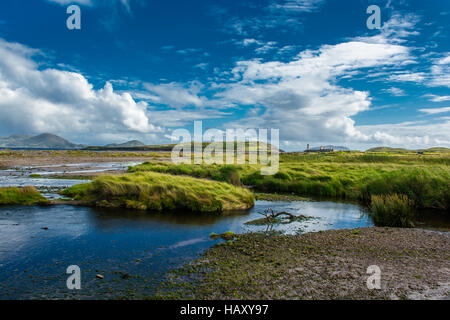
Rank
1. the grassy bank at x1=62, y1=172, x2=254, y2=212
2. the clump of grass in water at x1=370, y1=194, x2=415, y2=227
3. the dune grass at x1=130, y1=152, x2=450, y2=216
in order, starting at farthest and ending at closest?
1. the dune grass at x1=130, y1=152, x2=450, y2=216
2. the grassy bank at x1=62, y1=172, x2=254, y2=212
3. the clump of grass in water at x1=370, y1=194, x2=415, y2=227

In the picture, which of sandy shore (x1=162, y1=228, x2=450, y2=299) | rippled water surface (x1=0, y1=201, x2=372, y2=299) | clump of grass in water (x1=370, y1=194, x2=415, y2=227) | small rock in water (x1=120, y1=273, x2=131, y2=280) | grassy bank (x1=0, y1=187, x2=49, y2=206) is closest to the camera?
sandy shore (x1=162, y1=228, x2=450, y2=299)

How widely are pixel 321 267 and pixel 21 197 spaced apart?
19574 millimetres

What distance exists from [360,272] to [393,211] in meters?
9.08

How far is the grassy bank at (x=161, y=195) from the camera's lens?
18.8 metres

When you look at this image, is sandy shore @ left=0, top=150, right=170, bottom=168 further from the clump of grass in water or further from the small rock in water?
the clump of grass in water

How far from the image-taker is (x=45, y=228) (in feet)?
42.8

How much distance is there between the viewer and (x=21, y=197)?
18547 mm

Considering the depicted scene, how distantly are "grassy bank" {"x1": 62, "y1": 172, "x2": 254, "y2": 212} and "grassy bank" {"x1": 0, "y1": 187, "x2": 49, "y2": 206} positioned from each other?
236 centimetres

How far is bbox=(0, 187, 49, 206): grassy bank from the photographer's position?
1819cm

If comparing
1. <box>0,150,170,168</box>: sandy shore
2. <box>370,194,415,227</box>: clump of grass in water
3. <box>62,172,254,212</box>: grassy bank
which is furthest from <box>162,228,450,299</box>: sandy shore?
<box>0,150,170,168</box>: sandy shore

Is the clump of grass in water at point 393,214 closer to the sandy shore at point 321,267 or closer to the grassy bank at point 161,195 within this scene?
the sandy shore at point 321,267
